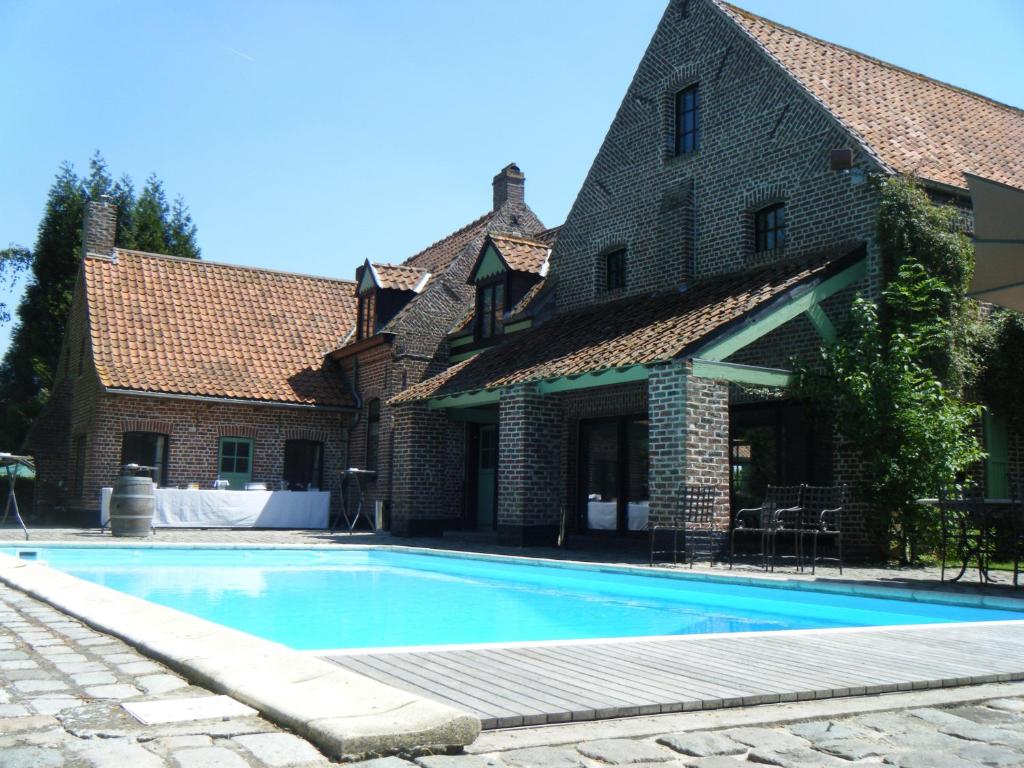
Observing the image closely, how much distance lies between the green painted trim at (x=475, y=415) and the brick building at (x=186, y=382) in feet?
17.4

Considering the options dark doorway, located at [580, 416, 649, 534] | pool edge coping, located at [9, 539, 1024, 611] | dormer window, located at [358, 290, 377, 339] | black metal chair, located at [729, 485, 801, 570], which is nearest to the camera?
pool edge coping, located at [9, 539, 1024, 611]

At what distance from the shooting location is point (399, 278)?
22.8 m

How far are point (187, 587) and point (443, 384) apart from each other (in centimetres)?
793

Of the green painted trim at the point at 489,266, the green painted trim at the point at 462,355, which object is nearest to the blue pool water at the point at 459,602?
the green painted trim at the point at 462,355

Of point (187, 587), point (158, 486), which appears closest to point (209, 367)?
point (158, 486)

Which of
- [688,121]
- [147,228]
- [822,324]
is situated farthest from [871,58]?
[147,228]

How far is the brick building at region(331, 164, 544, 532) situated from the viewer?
21156 mm

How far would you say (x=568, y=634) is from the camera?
7461mm

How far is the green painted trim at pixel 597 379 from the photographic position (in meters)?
12.8

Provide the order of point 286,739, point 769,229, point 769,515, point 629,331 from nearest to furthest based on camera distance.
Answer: point 286,739 → point 769,515 → point 629,331 → point 769,229

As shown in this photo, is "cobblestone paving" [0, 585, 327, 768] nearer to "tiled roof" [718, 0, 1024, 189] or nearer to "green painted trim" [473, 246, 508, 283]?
"tiled roof" [718, 0, 1024, 189]

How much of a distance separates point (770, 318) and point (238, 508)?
12.4 m

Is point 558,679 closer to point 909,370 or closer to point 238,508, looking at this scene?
point 909,370

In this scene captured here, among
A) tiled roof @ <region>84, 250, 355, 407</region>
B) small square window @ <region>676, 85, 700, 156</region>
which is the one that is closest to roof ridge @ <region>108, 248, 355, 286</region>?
tiled roof @ <region>84, 250, 355, 407</region>
